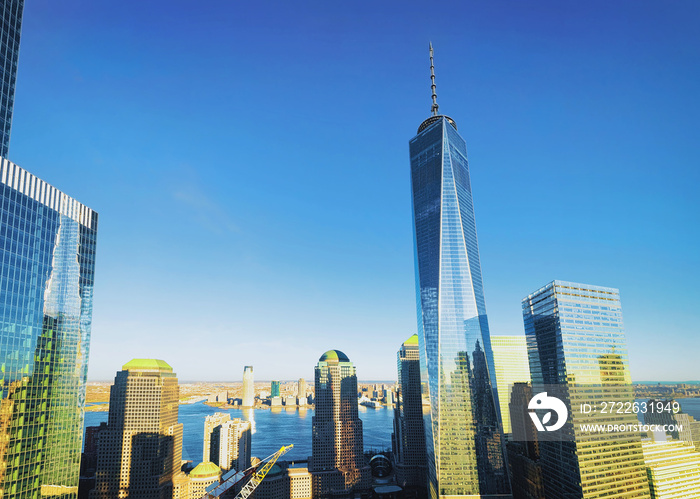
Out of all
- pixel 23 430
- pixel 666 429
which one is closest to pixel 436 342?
pixel 666 429

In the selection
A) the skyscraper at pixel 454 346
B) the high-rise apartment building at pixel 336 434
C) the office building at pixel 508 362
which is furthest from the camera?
the office building at pixel 508 362

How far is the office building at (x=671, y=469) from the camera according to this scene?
87875 millimetres

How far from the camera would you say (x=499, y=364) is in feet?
618

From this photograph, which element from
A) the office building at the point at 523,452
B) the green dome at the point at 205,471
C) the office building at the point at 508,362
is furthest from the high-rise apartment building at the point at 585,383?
the green dome at the point at 205,471

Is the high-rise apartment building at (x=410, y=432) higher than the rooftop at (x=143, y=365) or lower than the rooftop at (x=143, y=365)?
lower

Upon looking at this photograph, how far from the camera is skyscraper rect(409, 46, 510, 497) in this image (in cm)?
11656

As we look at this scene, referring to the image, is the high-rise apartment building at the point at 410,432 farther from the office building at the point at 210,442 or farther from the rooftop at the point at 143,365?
the rooftop at the point at 143,365

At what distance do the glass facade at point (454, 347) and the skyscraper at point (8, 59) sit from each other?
102760mm

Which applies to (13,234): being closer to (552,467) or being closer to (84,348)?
(84,348)

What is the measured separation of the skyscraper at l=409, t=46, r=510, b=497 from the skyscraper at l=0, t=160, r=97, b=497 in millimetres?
90597

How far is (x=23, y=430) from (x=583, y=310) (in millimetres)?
100669

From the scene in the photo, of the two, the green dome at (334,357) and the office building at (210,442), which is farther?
the green dome at (334,357)

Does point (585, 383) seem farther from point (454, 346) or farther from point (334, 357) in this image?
point (334, 357)

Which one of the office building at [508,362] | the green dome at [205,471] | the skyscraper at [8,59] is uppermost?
the skyscraper at [8,59]
